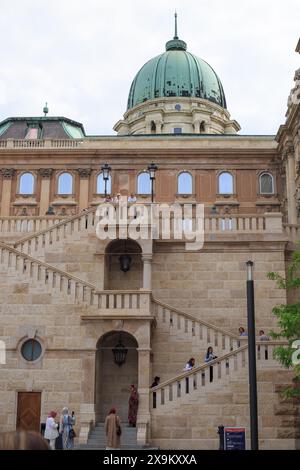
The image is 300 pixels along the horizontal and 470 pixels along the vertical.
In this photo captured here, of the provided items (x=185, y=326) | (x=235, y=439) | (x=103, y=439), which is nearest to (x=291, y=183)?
(x=185, y=326)

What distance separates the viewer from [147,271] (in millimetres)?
28078

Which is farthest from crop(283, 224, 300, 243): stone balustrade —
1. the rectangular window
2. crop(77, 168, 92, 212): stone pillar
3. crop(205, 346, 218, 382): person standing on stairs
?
the rectangular window

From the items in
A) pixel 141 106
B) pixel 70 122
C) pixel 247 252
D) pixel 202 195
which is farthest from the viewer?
pixel 141 106

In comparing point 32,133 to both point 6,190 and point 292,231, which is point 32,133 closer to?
point 6,190

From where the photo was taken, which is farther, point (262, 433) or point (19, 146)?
point (19, 146)

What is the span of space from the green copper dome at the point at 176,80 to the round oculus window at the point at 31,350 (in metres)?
51.5

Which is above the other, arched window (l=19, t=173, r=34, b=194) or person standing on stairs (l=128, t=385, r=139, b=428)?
arched window (l=19, t=173, r=34, b=194)

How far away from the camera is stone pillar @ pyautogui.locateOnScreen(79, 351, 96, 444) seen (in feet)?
76.1

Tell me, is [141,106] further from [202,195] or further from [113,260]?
[113,260]

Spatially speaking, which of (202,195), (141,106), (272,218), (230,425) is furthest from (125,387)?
(141,106)

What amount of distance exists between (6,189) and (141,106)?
26.7m

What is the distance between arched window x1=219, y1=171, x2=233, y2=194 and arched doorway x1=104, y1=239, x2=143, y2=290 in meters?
21.7

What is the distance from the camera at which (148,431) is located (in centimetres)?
2281

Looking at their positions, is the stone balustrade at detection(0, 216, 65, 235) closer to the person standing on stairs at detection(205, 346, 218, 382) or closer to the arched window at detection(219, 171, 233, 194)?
the person standing on stairs at detection(205, 346, 218, 382)
